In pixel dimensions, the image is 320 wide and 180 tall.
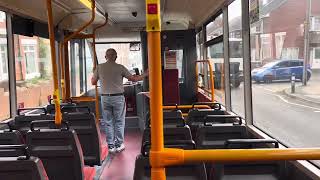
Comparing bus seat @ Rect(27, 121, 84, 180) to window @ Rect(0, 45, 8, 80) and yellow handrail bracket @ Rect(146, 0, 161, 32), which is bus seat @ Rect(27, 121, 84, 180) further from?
window @ Rect(0, 45, 8, 80)

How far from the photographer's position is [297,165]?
8.73 feet

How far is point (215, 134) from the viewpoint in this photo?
3.33m

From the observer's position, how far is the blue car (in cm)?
288

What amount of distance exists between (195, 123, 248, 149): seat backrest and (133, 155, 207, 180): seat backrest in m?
0.80

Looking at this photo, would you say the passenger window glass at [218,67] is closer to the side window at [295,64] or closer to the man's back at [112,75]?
the man's back at [112,75]

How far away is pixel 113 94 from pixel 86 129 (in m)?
1.69

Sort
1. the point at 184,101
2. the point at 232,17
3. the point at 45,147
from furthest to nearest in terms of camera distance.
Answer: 1. the point at 184,101
2. the point at 232,17
3. the point at 45,147

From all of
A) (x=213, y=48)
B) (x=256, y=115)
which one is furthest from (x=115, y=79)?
(x=256, y=115)

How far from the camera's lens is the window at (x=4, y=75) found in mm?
5199

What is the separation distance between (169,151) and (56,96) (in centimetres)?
256

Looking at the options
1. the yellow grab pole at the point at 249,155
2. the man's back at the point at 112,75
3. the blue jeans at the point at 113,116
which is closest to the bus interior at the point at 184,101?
the yellow grab pole at the point at 249,155

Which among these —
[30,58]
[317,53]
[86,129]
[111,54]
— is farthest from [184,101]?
[317,53]

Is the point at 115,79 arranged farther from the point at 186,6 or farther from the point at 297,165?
the point at 297,165

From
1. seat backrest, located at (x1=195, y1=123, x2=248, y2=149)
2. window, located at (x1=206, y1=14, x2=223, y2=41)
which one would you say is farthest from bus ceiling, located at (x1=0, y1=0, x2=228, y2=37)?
seat backrest, located at (x1=195, y1=123, x2=248, y2=149)
